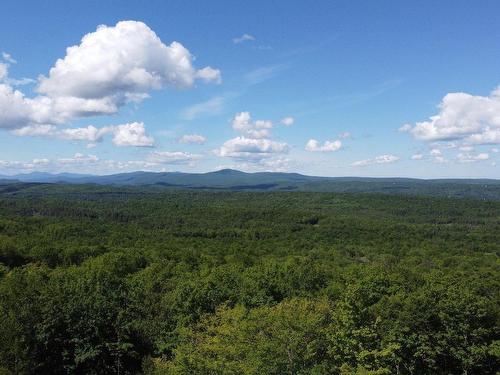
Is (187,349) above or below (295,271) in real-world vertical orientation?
above

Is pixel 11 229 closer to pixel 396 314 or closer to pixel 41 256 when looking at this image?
pixel 41 256

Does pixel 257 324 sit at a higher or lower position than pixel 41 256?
higher

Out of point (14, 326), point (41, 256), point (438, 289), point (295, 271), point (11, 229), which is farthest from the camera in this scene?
point (11, 229)

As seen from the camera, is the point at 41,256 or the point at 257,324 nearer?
the point at 257,324

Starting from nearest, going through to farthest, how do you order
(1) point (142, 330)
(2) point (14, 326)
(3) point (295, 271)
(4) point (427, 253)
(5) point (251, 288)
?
1. (2) point (14, 326)
2. (1) point (142, 330)
3. (5) point (251, 288)
4. (3) point (295, 271)
5. (4) point (427, 253)

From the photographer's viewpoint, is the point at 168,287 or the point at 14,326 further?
the point at 168,287

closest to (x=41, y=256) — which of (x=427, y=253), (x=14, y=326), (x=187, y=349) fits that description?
(x=14, y=326)

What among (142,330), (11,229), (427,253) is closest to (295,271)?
(142,330)

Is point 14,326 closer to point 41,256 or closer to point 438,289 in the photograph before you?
point 438,289

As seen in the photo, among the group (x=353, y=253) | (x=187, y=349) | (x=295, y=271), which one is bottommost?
(x=353, y=253)
